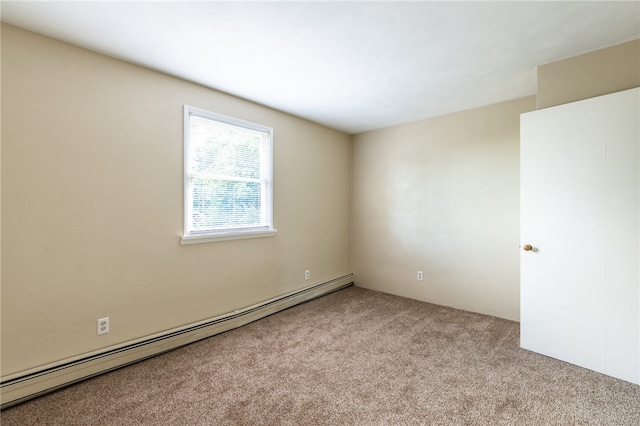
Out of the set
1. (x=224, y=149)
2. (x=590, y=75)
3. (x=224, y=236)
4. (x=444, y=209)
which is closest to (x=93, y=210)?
(x=224, y=236)

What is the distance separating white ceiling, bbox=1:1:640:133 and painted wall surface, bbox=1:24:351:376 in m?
0.24

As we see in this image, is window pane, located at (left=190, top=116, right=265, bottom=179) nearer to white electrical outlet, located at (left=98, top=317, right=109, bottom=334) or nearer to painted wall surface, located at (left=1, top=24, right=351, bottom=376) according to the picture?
painted wall surface, located at (left=1, top=24, right=351, bottom=376)

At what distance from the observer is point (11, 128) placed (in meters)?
1.85

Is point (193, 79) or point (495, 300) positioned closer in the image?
point (193, 79)

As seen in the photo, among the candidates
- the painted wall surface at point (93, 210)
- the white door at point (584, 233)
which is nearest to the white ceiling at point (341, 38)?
the painted wall surface at point (93, 210)

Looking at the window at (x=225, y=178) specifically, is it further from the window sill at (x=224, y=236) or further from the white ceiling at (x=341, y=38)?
the white ceiling at (x=341, y=38)

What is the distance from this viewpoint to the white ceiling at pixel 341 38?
5.65 feet

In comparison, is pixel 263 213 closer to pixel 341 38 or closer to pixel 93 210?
pixel 93 210

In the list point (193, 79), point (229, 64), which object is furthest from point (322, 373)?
point (193, 79)

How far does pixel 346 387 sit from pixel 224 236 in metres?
1.80

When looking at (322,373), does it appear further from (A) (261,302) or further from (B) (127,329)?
(B) (127,329)

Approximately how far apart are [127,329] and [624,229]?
12.6 feet

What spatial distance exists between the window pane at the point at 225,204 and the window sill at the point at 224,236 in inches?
3.6

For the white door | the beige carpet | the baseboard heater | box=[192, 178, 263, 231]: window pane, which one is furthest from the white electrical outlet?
the white door
